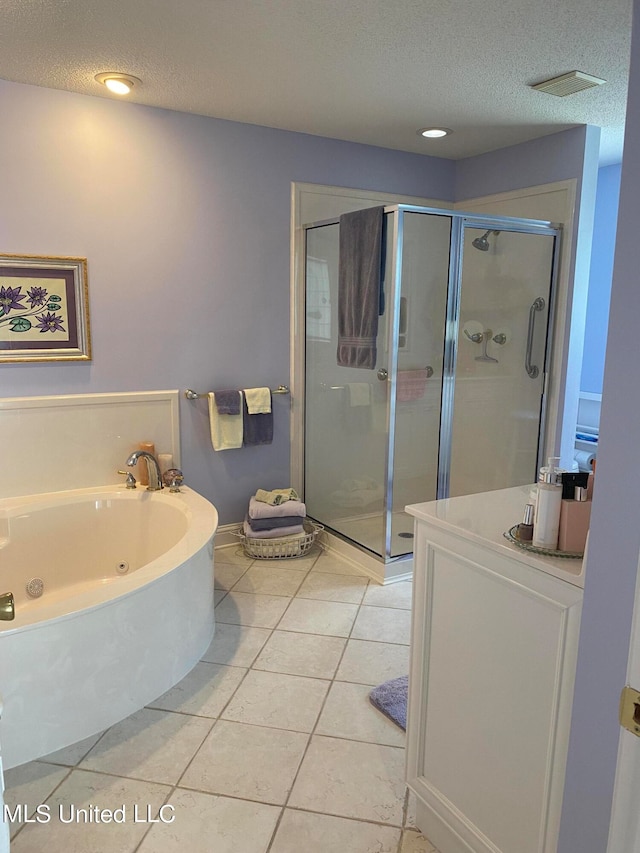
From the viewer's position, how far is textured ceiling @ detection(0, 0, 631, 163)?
2121 mm

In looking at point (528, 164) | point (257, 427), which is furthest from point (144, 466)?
point (528, 164)

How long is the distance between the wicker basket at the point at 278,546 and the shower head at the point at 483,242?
6.20ft

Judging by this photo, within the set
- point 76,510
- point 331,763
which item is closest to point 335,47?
point 76,510

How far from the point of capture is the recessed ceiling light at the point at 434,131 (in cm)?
346

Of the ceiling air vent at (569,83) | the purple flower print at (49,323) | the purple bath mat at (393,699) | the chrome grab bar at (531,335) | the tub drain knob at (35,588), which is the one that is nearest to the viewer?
the purple bath mat at (393,699)

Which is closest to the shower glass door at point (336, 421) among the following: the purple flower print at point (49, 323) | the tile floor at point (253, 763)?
the tile floor at point (253, 763)

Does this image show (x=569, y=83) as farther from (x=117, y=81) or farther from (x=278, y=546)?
(x=278, y=546)

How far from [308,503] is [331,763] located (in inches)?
83.1

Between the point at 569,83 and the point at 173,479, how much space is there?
264cm

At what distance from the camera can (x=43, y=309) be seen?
3.05 m

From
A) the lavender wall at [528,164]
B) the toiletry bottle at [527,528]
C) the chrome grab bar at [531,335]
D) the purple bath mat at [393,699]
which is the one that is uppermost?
the lavender wall at [528,164]

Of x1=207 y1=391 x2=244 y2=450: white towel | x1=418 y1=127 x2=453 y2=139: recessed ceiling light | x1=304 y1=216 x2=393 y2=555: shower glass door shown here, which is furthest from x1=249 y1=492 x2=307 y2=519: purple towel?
x1=418 y1=127 x2=453 y2=139: recessed ceiling light

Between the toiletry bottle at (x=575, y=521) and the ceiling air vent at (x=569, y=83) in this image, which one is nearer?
the toiletry bottle at (x=575, y=521)

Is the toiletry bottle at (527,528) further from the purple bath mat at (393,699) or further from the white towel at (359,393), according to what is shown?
the white towel at (359,393)
